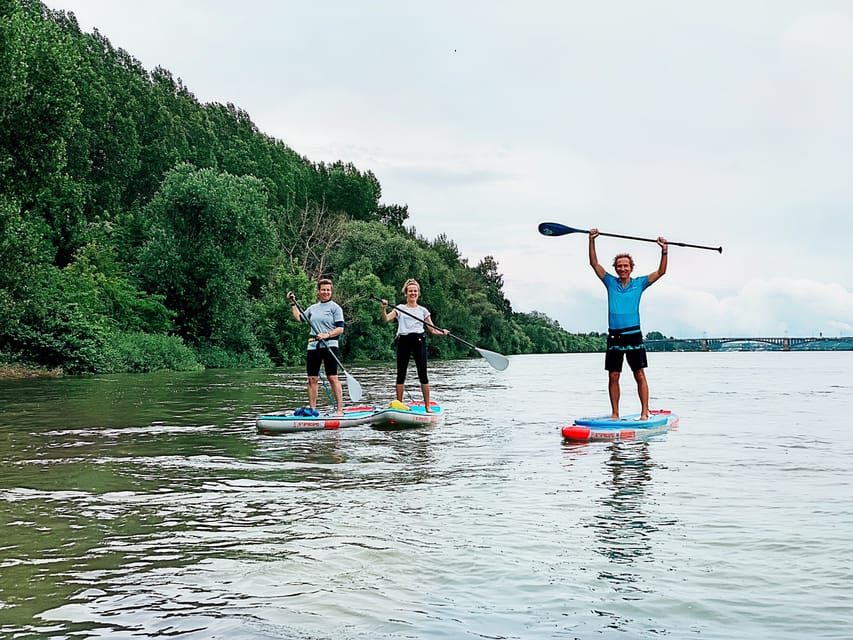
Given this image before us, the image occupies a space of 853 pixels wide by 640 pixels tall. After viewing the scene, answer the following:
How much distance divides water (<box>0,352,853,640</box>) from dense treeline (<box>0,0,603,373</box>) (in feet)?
66.8

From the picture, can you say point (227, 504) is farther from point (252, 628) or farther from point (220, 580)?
point (252, 628)

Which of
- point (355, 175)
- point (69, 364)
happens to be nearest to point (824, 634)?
point (69, 364)

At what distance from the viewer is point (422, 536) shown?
6355 mm

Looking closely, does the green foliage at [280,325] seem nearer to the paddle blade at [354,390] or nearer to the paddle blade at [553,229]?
the paddle blade at [354,390]

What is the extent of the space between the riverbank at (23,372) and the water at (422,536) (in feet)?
64.4

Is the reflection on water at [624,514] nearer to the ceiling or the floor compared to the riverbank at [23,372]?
nearer to the floor

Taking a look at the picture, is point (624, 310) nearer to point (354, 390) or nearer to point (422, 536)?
point (354, 390)

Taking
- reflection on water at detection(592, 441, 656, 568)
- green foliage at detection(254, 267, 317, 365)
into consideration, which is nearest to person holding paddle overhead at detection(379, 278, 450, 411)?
reflection on water at detection(592, 441, 656, 568)

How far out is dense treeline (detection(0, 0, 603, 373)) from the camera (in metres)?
30.5

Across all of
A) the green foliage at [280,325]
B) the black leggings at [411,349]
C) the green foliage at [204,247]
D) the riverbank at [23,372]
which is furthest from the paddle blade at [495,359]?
the green foliage at [280,325]

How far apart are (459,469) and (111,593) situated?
5041mm

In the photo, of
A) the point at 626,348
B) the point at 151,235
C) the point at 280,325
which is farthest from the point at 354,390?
the point at 280,325

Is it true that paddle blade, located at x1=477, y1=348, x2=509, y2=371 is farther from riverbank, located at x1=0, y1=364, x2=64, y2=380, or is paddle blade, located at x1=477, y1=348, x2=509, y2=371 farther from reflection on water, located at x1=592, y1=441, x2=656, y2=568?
riverbank, located at x1=0, y1=364, x2=64, y2=380

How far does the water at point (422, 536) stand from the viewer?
463 centimetres
